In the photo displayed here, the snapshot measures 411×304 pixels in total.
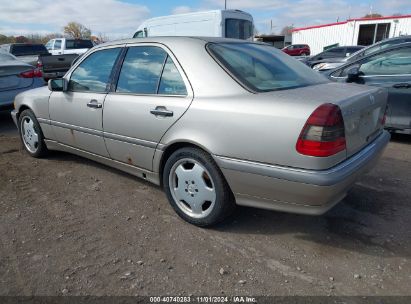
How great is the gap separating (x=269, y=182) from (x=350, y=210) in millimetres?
1238

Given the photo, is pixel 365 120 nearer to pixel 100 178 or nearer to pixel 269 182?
pixel 269 182

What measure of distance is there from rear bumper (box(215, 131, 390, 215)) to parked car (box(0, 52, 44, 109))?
5.58 metres

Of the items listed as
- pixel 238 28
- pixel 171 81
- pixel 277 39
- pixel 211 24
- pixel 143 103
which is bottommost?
pixel 143 103

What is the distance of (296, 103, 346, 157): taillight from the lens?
226cm

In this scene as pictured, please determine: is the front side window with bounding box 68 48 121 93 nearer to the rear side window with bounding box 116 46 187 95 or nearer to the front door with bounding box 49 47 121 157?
the front door with bounding box 49 47 121 157

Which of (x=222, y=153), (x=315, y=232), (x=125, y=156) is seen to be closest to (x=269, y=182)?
(x=222, y=153)

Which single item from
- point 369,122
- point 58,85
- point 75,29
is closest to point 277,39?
point 75,29

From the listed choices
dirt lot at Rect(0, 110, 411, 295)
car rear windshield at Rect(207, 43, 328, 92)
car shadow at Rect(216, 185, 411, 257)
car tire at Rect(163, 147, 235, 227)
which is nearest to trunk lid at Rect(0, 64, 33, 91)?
dirt lot at Rect(0, 110, 411, 295)

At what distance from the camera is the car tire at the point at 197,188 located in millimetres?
2760

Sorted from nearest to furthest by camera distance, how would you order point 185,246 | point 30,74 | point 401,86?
1. point 185,246
2. point 401,86
3. point 30,74

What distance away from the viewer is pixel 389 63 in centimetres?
539

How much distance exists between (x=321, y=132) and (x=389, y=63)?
3.97 m

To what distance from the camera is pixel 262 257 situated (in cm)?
259

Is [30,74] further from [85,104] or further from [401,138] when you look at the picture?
[401,138]
